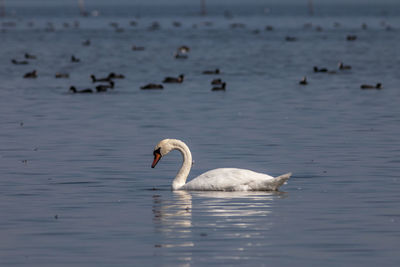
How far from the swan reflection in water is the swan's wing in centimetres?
13

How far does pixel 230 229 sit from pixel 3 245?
11.8 feet

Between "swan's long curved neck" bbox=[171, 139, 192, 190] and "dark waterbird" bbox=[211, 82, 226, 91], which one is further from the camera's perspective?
"dark waterbird" bbox=[211, 82, 226, 91]

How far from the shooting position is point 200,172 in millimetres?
23531

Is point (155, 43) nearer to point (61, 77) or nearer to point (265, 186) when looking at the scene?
point (61, 77)

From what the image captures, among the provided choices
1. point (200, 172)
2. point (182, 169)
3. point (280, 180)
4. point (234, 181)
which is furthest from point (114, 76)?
point (280, 180)

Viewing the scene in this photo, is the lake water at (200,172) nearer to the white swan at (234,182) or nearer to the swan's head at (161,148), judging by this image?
the white swan at (234,182)

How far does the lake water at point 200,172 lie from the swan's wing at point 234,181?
0.23 m

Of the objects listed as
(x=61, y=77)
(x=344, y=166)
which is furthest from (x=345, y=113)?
(x=61, y=77)

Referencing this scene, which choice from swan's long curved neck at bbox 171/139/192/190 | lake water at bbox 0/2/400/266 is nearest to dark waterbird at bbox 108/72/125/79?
lake water at bbox 0/2/400/266

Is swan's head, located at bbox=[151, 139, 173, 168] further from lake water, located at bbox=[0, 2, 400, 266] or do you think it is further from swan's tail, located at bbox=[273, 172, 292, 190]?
swan's tail, located at bbox=[273, 172, 292, 190]

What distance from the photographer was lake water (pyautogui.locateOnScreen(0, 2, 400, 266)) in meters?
14.9

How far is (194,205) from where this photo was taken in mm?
18750

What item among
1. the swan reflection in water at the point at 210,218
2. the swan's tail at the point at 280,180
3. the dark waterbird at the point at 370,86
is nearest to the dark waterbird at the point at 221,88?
the dark waterbird at the point at 370,86

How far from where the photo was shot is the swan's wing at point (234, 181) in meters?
19.9
